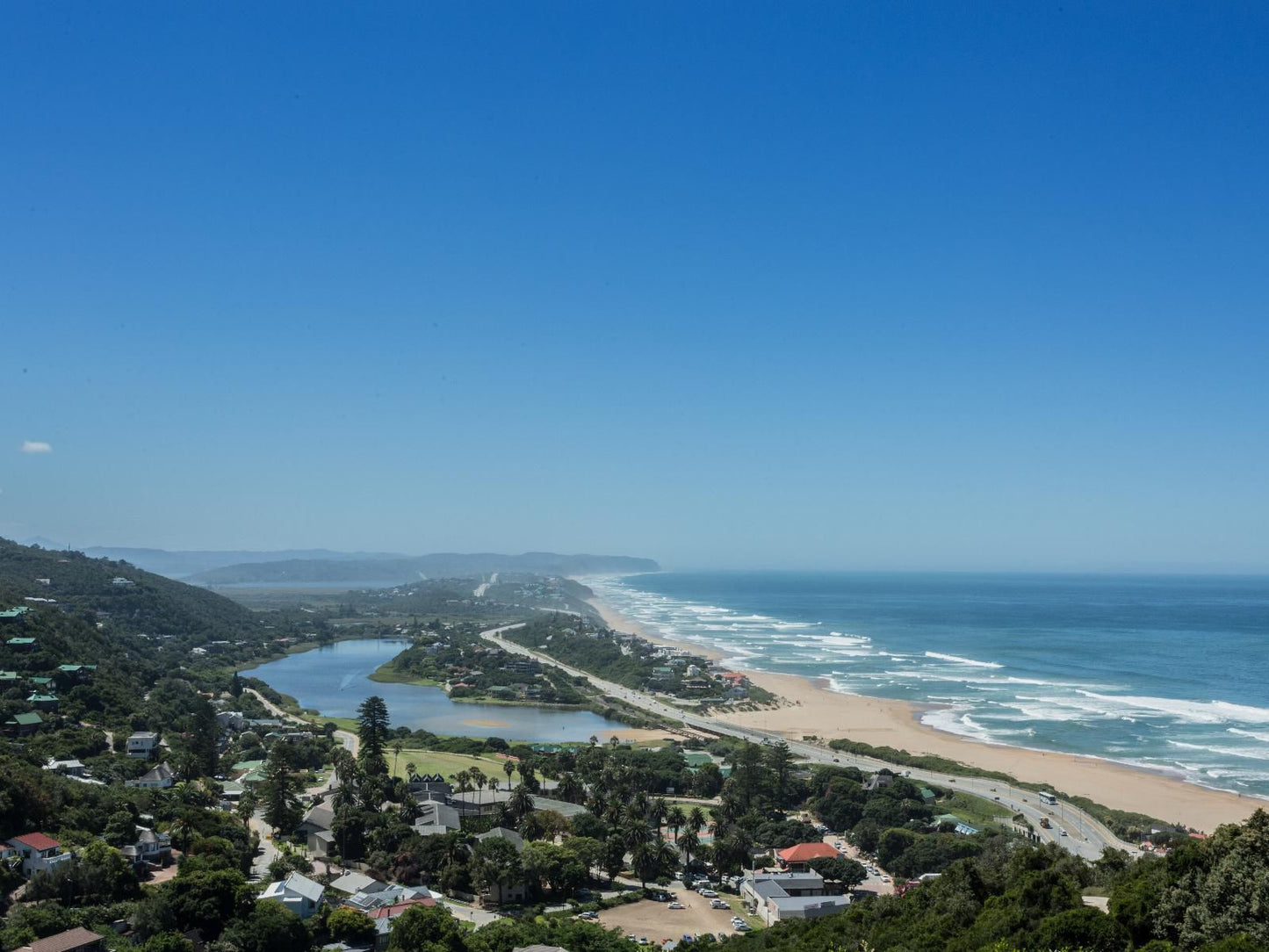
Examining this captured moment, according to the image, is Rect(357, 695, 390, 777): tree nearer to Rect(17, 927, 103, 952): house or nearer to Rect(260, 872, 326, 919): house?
Rect(260, 872, 326, 919): house

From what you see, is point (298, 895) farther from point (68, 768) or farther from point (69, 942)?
point (68, 768)

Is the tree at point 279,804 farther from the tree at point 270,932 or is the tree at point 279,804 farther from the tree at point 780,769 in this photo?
the tree at point 780,769

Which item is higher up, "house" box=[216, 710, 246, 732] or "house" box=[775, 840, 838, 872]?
"house" box=[775, 840, 838, 872]

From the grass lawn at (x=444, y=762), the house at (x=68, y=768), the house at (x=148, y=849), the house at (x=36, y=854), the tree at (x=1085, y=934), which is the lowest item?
the grass lawn at (x=444, y=762)

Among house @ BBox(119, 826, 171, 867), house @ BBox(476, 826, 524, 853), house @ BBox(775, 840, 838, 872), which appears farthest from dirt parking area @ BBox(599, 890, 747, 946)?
house @ BBox(119, 826, 171, 867)

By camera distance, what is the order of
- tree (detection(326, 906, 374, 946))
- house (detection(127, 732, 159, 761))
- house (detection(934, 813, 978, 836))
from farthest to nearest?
house (detection(127, 732, 159, 761)), house (detection(934, 813, 978, 836)), tree (detection(326, 906, 374, 946))

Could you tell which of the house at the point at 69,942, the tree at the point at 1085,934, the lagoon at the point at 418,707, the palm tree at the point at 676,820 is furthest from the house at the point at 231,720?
the tree at the point at 1085,934

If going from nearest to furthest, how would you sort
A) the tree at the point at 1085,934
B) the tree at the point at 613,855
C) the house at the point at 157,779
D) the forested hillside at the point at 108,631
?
1. the tree at the point at 1085,934
2. the tree at the point at 613,855
3. the house at the point at 157,779
4. the forested hillside at the point at 108,631
